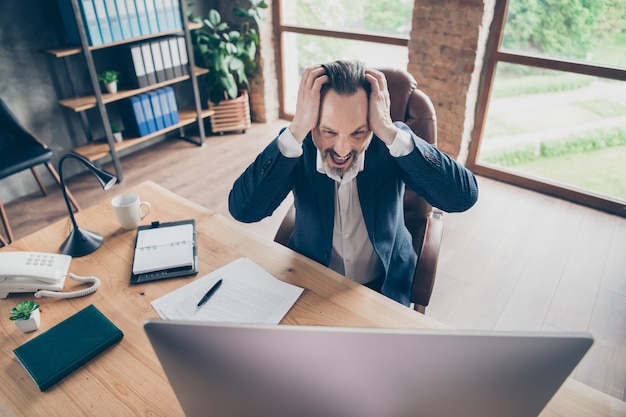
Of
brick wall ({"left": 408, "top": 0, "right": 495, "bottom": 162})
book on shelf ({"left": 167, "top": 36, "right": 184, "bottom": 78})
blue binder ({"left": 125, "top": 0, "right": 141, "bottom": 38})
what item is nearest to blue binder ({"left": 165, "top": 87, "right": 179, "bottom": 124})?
book on shelf ({"left": 167, "top": 36, "right": 184, "bottom": 78})

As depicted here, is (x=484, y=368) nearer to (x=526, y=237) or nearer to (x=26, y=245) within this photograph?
(x=26, y=245)

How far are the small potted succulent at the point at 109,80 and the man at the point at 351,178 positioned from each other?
2378mm

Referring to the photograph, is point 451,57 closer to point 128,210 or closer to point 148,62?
point 148,62

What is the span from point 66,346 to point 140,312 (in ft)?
0.58

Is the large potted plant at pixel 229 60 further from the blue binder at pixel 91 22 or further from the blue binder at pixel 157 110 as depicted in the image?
the blue binder at pixel 91 22

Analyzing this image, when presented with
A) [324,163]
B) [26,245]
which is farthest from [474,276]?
[26,245]

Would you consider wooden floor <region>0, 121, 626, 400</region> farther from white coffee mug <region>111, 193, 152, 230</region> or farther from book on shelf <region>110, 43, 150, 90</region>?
book on shelf <region>110, 43, 150, 90</region>

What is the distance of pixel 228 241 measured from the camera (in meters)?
1.38

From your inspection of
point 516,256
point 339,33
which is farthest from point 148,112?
point 516,256

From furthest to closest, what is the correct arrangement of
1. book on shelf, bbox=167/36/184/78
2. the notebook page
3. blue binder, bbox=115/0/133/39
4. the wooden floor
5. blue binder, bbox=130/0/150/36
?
book on shelf, bbox=167/36/184/78 → blue binder, bbox=130/0/150/36 → blue binder, bbox=115/0/133/39 → the wooden floor → the notebook page

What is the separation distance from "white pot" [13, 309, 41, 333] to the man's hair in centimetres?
95

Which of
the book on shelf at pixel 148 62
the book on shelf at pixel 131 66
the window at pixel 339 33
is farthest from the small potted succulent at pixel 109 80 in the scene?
the window at pixel 339 33

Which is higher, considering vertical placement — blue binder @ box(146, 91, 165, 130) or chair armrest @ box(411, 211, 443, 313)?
chair armrest @ box(411, 211, 443, 313)

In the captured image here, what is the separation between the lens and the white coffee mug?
1.40m
